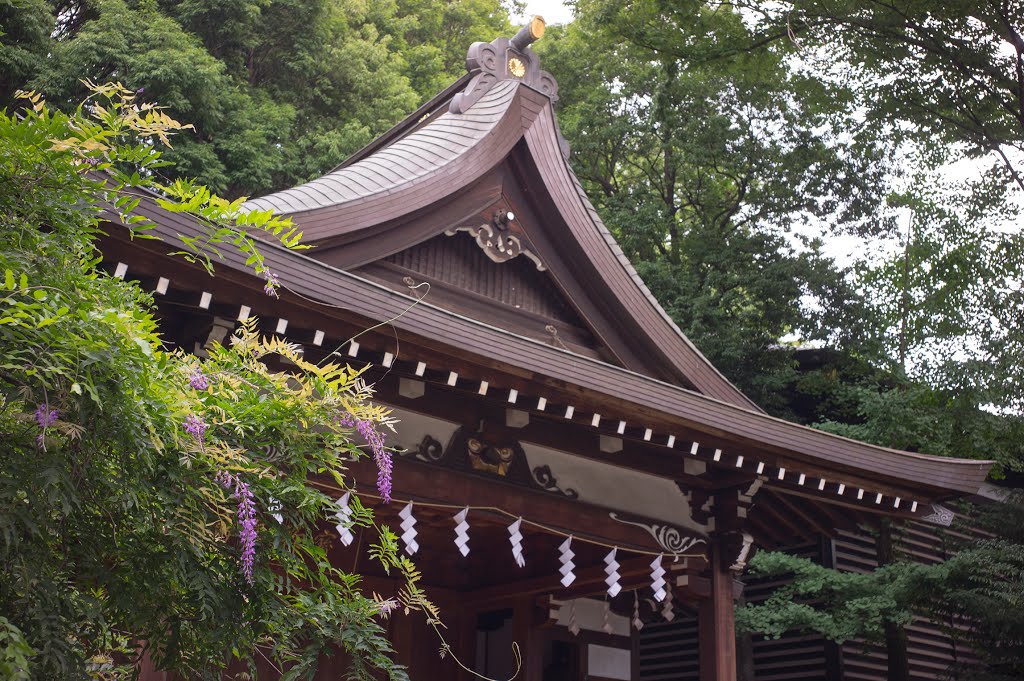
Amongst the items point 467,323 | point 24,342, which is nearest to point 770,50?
point 467,323

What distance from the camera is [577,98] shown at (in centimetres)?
1911

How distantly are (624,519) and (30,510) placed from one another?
16.6ft

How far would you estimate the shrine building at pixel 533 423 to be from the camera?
5.72m

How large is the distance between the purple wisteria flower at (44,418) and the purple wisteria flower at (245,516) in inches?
20.1

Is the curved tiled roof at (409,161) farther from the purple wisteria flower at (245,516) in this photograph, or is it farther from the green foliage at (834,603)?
the green foliage at (834,603)

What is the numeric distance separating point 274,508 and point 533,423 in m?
3.61

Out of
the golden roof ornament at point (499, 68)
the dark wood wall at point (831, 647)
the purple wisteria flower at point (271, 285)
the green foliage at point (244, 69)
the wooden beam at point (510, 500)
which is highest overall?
the green foliage at point (244, 69)

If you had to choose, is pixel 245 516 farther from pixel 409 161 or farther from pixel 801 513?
pixel 801 513

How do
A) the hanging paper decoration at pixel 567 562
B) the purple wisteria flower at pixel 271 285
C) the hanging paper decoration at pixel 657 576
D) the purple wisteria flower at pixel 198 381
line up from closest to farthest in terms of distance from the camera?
the purple wisteria flower at pixel 198 381
the purple wisteria flower at pixel 271 285
the hanging paper decoration at pixel 567 562
the hanging paper decoration at pixel 657 576

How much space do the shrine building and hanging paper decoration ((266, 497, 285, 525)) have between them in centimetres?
203

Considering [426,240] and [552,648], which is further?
[552,648]

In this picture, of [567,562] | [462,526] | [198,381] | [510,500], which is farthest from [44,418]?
[567,562]

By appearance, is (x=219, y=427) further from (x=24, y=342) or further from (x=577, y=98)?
(x=577, y=98)

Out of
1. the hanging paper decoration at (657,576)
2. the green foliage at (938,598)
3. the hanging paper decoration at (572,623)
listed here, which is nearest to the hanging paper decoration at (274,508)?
the hanging paper decoration at (657,576)
